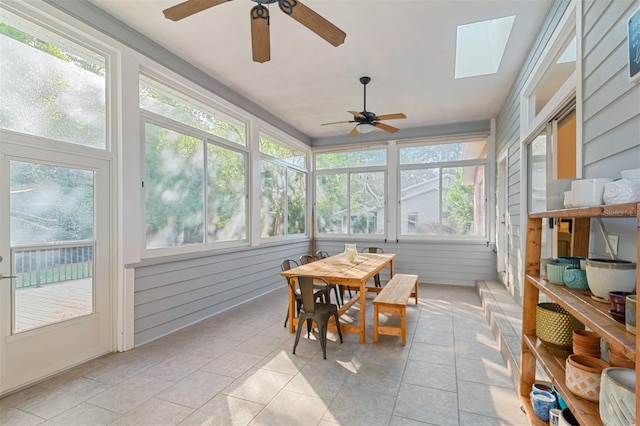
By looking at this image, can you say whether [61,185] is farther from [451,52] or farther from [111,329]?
[451,52]

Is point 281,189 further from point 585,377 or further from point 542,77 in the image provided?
point 585,377

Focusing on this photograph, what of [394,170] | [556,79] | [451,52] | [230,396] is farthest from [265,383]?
[394,170]

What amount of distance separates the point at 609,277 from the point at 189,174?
4.00 metres

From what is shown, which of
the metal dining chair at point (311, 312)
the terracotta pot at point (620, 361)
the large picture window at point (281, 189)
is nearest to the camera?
the terracotta pot at point (620, 361)

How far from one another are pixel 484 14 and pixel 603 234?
226 centimetres

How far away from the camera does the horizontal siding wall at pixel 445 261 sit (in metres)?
5.82

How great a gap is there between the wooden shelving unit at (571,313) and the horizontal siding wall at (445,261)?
159 inches

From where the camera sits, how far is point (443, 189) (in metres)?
6.26

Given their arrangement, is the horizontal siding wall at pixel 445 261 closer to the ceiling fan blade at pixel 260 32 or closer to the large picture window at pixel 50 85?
the ceiling fan blade at pixel 260 32

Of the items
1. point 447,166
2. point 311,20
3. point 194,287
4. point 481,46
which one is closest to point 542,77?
point 481,46

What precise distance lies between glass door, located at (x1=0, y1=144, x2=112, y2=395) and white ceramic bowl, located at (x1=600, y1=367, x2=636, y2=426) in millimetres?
3598

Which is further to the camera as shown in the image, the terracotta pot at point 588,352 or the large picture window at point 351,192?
the large picture window at point 351,192

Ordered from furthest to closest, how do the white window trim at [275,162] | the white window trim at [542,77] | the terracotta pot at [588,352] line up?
the white window trim at [275,162]
the white window trim at [542,77]
the terracotta pot at [588,352]

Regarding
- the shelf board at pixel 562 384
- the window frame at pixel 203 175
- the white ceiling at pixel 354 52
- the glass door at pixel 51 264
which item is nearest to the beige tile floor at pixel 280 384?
the glass door at pixel 51 264
